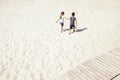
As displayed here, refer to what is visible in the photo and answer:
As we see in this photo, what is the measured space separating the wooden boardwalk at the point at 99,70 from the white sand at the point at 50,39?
1.17m

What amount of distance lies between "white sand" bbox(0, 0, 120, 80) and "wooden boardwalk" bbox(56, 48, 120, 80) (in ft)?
3.84

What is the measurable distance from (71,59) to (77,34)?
2.95m

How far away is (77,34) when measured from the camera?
12547 mm

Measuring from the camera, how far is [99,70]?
7762mm

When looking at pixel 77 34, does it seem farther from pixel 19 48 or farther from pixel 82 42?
pixel 19 48

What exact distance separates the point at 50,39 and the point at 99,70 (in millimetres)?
4890

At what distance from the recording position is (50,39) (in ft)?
39.9

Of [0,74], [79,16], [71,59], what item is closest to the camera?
[0,74]

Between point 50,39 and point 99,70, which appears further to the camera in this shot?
point 50,39

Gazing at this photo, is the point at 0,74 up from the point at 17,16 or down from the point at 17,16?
down

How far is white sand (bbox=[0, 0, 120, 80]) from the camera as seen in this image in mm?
9492

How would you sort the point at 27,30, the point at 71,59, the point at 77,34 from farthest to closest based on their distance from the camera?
the point at 27,30, the point at 77,34, the point at 71,59

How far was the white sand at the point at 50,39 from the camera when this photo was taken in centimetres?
949

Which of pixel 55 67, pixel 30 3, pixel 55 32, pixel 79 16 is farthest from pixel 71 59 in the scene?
pixel 30 3
